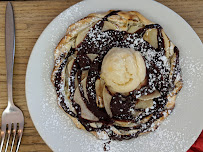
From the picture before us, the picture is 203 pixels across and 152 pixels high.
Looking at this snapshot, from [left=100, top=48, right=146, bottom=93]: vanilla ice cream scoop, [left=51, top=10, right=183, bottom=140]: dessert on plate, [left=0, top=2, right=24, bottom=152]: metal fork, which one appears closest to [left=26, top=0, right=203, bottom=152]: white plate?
[left=51, top=10, right=183, bottom=140]: dessert on plate

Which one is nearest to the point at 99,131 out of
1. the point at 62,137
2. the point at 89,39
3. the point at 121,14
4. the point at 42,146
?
the point at 62,137

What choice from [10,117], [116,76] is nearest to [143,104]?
[116,76]

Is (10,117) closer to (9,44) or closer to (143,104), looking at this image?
(9,44)

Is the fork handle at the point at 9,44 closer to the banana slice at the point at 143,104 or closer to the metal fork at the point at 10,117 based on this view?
the metal fork at the point at 10,117

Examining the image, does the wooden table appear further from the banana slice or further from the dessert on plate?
the banana slice

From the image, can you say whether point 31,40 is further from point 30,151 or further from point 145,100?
point 145,100

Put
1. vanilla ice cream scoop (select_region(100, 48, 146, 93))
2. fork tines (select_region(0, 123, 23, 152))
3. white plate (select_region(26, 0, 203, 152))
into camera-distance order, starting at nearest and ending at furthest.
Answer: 1. vanilla ice cream scoop (select_region(100, 48, 146, 93))
2. white plate (select_region(26, 0, 203, 152))
3. fork tines (select_region(0, 123, 23, 152))

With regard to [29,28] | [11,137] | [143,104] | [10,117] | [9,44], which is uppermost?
[29,28]
